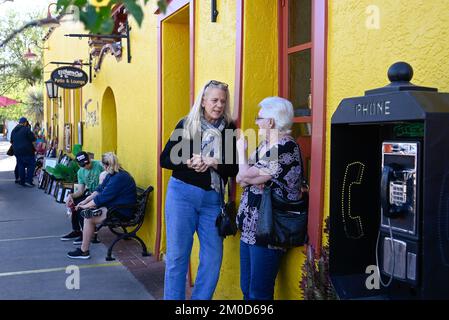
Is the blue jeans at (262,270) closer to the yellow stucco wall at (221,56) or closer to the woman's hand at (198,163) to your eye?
the woman's hand at (198,163)

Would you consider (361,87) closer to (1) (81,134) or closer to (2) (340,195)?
(2) (340,195)

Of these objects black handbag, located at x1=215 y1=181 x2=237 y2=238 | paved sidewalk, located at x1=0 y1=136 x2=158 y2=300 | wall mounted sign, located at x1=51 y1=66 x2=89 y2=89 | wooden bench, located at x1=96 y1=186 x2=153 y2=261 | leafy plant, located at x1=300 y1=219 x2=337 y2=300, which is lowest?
paved sidewalk, located at x1=0 y1=136 x2=158 y2=300

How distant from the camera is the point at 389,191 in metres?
2.04

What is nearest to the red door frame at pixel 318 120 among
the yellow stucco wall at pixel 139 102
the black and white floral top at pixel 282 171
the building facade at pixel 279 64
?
the building facade at pixel 279 64

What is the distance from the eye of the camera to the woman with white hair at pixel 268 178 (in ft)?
10.0

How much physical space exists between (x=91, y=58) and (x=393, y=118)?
917cm

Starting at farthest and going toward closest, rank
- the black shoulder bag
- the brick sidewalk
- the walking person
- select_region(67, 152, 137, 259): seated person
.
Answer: the walking person → select_region(67, 152, 137, 259): seated person → the brick sidewalk → the black shoulder bag

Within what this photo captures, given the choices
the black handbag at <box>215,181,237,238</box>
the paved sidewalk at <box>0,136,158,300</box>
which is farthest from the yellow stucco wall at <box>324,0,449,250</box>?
the paved sidewalk at <box>0,136,158,300</box>

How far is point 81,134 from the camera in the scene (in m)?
11.6

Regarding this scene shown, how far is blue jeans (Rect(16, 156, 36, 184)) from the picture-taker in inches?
511

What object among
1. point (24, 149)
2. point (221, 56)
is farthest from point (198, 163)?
point (24, 149)

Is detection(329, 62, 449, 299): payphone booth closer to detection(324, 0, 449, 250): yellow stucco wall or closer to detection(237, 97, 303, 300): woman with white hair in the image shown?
detection(324, 0, 449, 250): yellow stucco wall

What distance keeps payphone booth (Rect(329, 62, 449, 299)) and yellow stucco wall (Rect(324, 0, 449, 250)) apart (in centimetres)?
33
